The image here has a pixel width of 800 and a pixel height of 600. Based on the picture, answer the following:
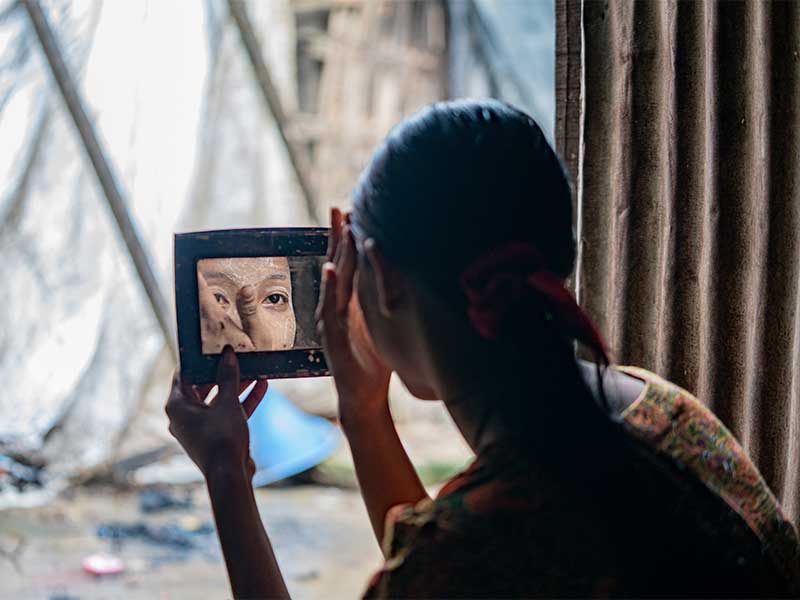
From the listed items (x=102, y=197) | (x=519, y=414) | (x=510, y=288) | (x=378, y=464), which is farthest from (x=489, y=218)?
(x=102, y=197)

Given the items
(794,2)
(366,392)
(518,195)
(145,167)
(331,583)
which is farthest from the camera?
(145,167)

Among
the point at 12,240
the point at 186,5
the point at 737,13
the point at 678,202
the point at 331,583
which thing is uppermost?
the point at 186,5

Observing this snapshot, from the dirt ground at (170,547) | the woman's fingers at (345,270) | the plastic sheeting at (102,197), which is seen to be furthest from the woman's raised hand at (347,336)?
the plastic sheeting at (102,197)

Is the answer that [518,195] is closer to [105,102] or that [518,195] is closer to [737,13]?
[737,13]

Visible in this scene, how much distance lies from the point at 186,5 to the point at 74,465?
2490mm

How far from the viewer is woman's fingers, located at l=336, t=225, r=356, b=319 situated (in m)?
1.09

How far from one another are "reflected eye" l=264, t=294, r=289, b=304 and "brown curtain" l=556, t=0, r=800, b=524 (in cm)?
61

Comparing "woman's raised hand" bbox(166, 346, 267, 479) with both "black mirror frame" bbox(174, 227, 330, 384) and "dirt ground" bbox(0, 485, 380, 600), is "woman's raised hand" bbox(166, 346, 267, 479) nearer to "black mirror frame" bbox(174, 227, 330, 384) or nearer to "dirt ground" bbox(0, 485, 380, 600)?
"black mirror frame" bbox(174, 227, 330, 384)

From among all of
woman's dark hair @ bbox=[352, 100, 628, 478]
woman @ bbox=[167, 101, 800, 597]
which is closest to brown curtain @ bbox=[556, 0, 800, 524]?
woman @ bbox=[167, 101, 800, 597]

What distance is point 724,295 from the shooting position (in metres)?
1.57

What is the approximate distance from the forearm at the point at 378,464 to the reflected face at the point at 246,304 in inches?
8.3

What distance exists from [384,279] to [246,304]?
37 cm

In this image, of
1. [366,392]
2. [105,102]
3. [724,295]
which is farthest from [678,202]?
[105,102]

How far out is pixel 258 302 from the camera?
134 cm
